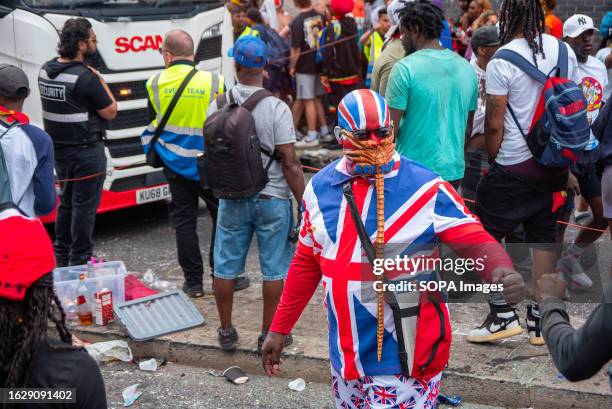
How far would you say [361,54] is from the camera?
11930 mm

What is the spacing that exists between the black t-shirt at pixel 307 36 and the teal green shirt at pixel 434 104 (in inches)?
234

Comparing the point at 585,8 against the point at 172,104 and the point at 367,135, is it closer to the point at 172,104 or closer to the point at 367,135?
the point at 172,104

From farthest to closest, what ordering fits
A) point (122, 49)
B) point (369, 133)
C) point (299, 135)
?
point (299, 135) → point (122, 49) → point (369, 133)

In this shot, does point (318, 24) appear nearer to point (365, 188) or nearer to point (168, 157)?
point (168, 157)

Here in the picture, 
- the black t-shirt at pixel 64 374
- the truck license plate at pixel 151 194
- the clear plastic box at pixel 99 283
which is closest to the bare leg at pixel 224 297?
the clear plastic box at pixel 99 283

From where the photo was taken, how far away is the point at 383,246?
337cm

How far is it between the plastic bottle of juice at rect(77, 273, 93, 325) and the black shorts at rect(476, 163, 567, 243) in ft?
9.33

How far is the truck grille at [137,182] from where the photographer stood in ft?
28.2

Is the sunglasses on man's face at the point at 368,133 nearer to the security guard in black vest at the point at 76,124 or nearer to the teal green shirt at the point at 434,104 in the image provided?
the teal green shirt at the point at 434,104

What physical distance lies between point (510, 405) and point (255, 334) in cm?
178

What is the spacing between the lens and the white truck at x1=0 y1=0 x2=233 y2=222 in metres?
7.94

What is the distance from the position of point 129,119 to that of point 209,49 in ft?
3.81

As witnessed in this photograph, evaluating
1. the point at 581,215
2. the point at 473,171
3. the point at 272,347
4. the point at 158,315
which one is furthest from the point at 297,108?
the point at 272,347

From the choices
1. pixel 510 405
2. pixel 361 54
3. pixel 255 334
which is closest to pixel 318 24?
pixel 361 54
